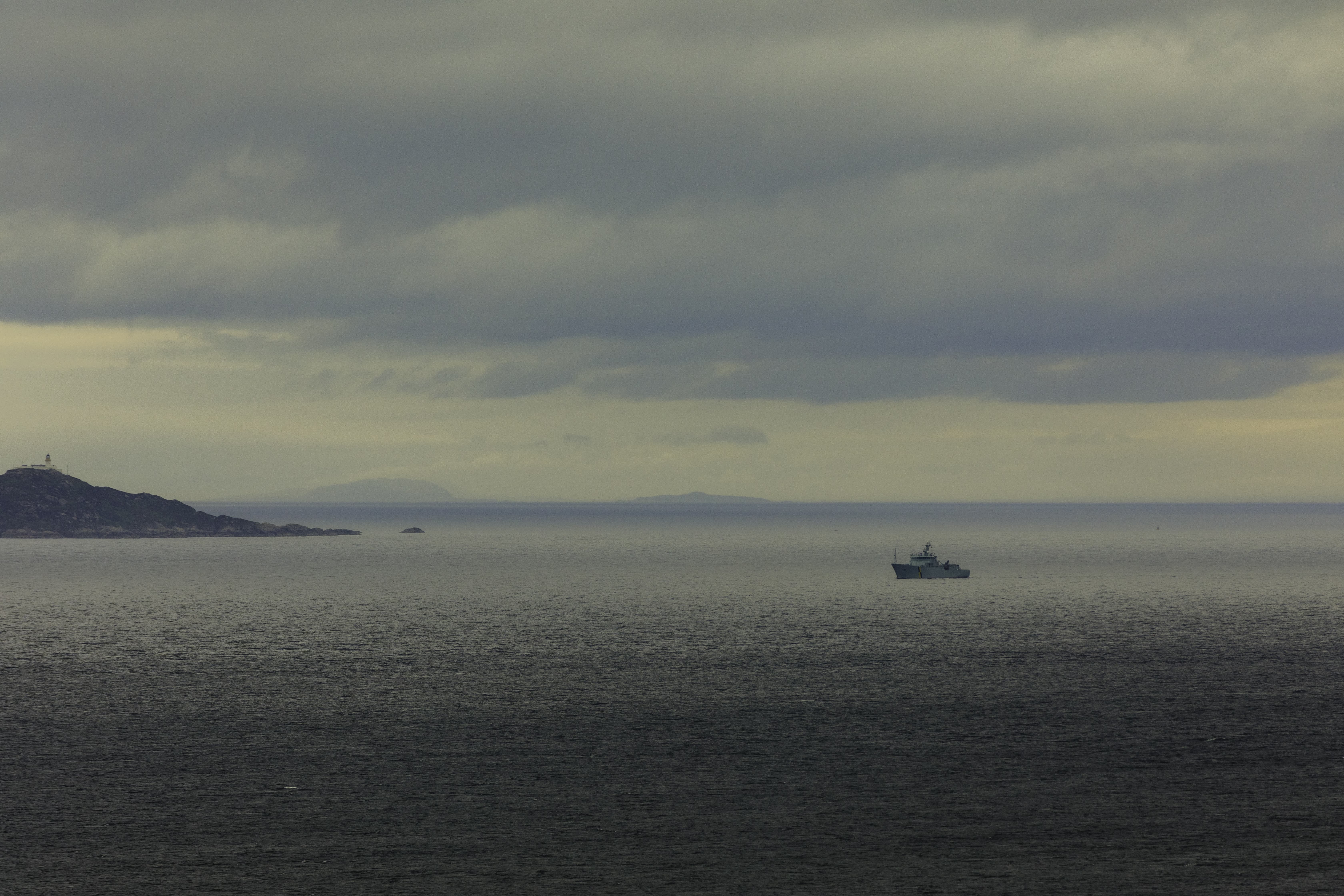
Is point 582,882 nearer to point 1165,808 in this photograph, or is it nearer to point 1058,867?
point 1058,867

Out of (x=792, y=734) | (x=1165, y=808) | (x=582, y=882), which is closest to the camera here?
(x=582, y=882)

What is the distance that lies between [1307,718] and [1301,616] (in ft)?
281

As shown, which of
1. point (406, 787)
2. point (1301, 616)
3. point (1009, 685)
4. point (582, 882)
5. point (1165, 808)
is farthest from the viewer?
point (1301, 616)

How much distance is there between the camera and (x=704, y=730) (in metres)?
74.7

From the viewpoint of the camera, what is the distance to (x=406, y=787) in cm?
5916

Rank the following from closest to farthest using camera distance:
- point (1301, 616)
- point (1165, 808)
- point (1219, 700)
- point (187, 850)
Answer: point (187, 850) → point (1165, 808) → point (1219, 700) → point (1301, 616)

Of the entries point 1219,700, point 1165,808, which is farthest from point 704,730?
point 1219,700

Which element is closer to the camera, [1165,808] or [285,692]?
[1165,808]

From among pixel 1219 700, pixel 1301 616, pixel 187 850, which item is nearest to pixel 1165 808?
pixel 1219 700

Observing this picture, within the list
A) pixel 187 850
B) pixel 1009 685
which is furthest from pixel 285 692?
pixel 1009 685

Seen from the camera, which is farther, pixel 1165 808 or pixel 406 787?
pixel 406 787

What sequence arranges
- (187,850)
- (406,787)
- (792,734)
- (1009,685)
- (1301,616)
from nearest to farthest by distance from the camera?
(187,850)
(406,787)
(792,734)
(1009,685)
(1301,616)

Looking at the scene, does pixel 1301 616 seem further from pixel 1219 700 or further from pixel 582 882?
pixel 582 882

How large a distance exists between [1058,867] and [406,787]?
32.6 meters
